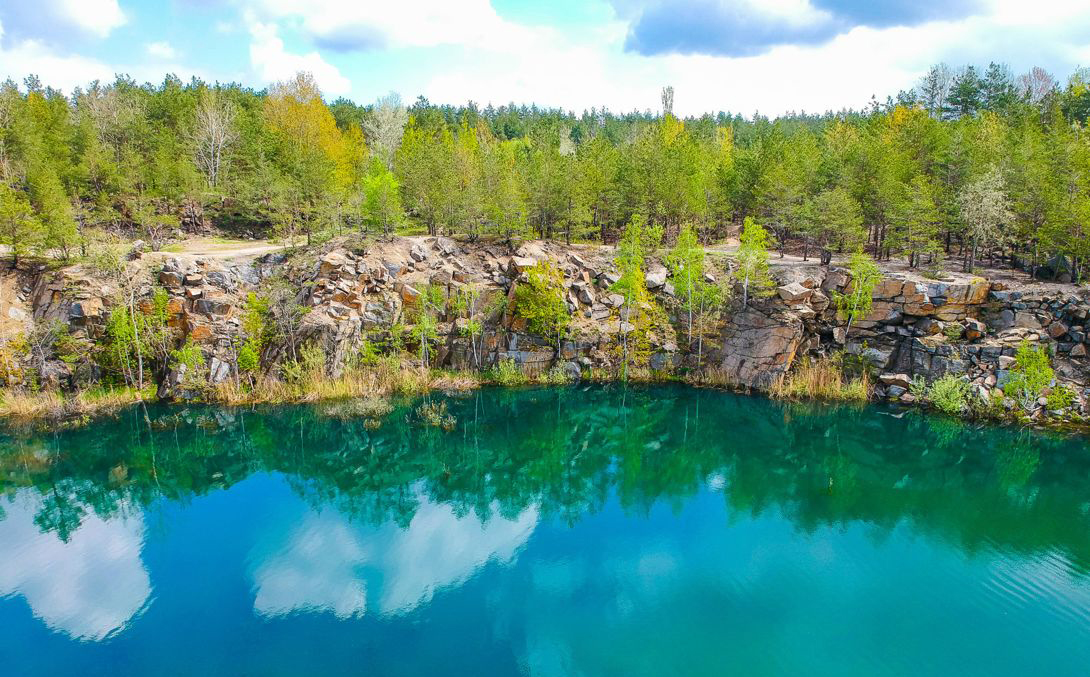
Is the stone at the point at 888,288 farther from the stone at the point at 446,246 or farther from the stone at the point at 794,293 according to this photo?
the stone at the point at 446,246

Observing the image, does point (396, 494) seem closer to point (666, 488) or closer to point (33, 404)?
point (666, 488)

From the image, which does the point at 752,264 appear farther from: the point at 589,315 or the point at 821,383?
the point at 589,315

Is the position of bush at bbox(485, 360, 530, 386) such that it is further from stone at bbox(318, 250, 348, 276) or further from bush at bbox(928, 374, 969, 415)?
bush at bbox(928, 374, 969, 415)

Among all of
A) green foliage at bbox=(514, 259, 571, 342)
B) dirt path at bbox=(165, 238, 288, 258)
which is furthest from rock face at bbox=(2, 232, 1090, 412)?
dirt path at bbox=(165, 238, 288, 258)

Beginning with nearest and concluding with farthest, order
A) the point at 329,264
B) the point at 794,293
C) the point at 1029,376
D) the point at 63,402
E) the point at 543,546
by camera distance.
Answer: the point at 543,546 → the point at 1029,376 → the point at 63,402 → the point at 794,293 → the point at 329,264

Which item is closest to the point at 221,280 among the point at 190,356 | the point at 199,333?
the point at 199,333

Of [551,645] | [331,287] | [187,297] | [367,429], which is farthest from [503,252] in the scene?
[551,645]
